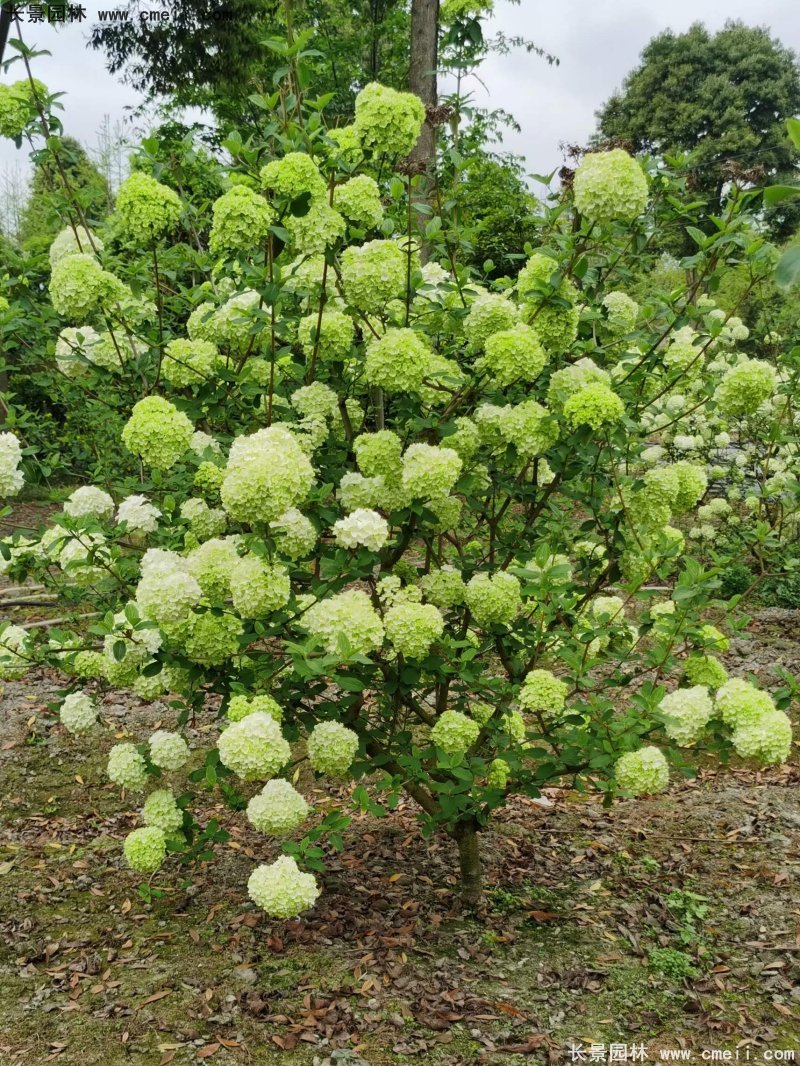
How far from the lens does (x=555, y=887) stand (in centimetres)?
405

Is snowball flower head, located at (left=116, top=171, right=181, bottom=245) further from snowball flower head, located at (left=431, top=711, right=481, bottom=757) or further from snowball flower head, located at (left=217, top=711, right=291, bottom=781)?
snowball flower head, located at (left=431, top=711, right=481, bottom=757)

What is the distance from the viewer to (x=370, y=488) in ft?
9.23

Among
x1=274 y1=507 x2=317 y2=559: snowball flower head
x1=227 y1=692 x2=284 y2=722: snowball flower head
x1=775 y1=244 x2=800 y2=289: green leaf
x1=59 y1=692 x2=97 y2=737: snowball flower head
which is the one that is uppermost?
x1=775 y1=244 x2=800 y2=289: green leaf

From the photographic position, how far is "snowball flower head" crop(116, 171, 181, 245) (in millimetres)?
2775

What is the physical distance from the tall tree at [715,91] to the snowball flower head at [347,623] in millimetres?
30664

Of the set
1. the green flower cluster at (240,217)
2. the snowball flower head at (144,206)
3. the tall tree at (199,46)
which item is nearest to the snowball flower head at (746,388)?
the green flower cluster at (240,217)

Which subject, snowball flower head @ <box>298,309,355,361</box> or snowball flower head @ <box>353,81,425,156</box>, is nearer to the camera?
snowball flower head @ <box>353,81,425,156</box>

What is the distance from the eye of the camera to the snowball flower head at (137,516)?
2908mm

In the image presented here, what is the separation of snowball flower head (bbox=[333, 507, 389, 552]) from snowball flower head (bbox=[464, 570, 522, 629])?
1.77ft

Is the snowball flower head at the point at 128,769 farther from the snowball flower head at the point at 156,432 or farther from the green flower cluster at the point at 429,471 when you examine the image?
the green flower cluster at the point at 429,471

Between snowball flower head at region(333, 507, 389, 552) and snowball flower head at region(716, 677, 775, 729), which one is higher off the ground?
snowball flower head at region(333, 507, 389, 552)

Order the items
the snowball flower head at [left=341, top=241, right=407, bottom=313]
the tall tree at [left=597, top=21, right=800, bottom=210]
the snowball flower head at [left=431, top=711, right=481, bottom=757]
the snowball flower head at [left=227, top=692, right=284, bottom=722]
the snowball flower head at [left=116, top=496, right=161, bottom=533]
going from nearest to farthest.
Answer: the snowball flower head at [left=227, top=692, right=284, bottom=722], the snowball flower head at [left=341, top=241, right=407, bottom=313], the snowball flower head at [left=116, top=496, right=161, bottom=533], the snowball flower head at [left=431, top=711, right=481, bottom=757], the tall tree at [left=597, top=21, right=800, bottom=210]

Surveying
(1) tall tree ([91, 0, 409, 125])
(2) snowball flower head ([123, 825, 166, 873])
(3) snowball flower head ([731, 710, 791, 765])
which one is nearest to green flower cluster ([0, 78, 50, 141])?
(2) snowball flower head ([123, 825, 166, 873])

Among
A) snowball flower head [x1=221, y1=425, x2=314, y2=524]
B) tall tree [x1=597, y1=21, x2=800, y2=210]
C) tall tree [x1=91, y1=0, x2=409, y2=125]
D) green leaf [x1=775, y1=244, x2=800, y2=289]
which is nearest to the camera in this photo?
green leaf [x1=775, y1=244, x2=800, y2=289]
